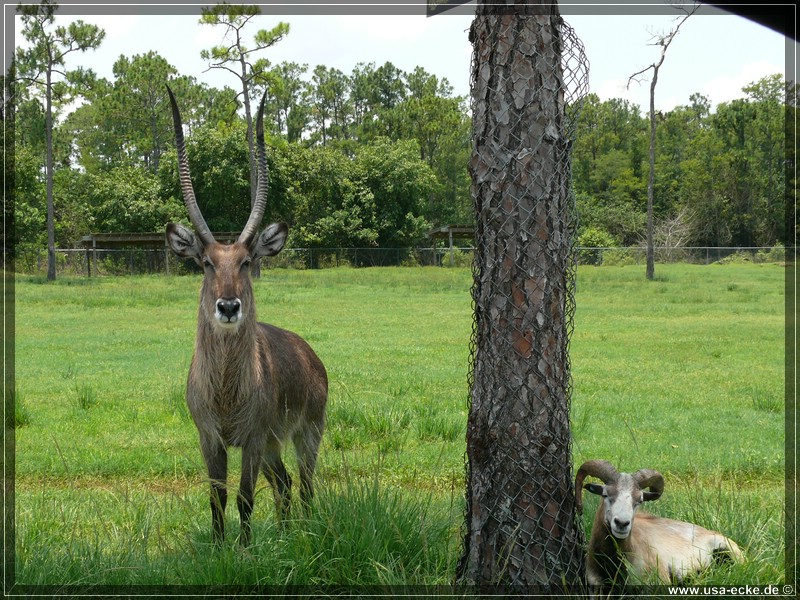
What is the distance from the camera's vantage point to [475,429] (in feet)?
12.3

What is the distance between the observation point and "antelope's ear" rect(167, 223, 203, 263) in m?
5.24

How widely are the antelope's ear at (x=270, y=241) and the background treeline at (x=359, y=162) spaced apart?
3036cm

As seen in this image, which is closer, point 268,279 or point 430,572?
point 430,572

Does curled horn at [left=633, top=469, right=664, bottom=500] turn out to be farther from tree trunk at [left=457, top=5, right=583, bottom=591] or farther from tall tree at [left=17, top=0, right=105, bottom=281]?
tall tree at [left=17, top=0, right=105, bottom=281]

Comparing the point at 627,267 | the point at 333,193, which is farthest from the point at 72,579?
the point at 333,193

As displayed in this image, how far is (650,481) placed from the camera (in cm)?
408

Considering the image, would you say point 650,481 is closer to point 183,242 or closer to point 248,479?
point 248,479

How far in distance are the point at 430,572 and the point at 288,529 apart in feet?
2.66

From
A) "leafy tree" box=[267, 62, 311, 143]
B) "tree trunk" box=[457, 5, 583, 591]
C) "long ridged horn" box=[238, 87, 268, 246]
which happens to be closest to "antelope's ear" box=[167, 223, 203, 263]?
"long ridged horn" box=[238, 87, 268, 246]

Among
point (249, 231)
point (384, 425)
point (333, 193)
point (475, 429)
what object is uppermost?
point (333, 193)

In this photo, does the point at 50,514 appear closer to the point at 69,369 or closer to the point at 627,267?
the point at 69,369

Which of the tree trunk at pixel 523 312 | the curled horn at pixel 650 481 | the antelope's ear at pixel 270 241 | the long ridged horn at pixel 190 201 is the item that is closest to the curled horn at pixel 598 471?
the curled horn at pixel 650 481

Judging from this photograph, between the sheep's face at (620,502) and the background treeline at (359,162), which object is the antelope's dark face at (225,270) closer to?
the sheep's face at (620,502)

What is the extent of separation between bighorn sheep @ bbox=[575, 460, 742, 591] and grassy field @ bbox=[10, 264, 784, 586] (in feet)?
0.82
